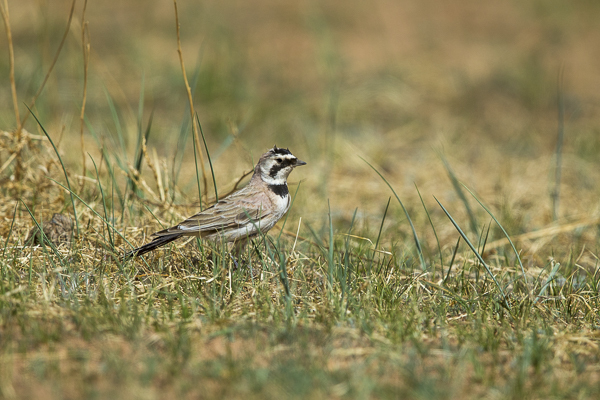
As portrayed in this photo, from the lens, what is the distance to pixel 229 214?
15.7 feet

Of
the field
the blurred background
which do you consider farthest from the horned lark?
the blurred background

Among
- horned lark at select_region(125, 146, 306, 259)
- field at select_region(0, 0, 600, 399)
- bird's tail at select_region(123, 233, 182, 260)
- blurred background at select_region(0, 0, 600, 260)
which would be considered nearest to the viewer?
field at select_region(0, 0, 600, 399)

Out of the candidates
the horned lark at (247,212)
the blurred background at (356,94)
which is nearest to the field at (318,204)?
the blurred background at (356,94)

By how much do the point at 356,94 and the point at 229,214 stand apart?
6.45m

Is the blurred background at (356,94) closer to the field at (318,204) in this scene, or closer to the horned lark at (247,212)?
the field at (318,204)

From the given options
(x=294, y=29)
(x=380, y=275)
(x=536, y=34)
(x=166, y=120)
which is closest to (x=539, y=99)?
(x=536, y=34)

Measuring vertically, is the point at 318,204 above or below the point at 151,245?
below

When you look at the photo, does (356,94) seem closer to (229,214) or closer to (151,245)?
(229,214)

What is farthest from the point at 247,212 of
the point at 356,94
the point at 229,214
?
the point at 356,94

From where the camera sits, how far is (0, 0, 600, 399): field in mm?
3150

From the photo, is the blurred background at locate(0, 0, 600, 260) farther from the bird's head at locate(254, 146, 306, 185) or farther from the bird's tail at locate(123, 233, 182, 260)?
the bird's tail at locate(123, 233, 182, 260)

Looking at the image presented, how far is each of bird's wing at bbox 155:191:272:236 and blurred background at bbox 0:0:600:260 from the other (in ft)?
4.08

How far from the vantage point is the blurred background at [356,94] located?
293 inches

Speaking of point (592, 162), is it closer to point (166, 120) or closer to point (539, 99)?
point (539, 99)
